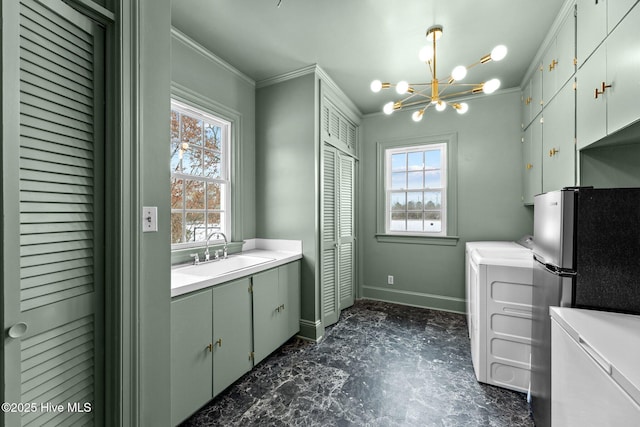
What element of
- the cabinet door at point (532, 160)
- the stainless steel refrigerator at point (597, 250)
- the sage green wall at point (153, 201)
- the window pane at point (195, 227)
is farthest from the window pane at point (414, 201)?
the sage green wall at point (153, 201)

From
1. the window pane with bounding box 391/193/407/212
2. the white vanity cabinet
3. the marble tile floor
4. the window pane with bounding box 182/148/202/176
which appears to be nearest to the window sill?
the window pane with bounding box 391/193/407/212

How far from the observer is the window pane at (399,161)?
3762mm

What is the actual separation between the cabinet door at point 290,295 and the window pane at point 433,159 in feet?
7.42

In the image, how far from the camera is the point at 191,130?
2.37m

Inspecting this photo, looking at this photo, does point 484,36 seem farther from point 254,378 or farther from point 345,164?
point 254,378

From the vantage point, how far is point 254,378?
2.03 m

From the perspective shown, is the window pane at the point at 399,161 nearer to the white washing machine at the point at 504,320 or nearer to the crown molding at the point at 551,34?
the crown molding at the point at 551,34

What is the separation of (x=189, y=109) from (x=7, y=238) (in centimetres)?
180

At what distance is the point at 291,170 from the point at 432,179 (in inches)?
78.6

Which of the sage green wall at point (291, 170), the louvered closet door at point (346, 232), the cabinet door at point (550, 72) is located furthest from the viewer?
the louvered closet door at point (346, 232)

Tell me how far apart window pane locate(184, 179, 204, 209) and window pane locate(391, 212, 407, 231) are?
256 centimetres

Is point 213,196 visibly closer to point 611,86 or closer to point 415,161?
point 415,161

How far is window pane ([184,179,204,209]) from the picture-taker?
2348 millimetres

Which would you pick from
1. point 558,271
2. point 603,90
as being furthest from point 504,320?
point 603,90
